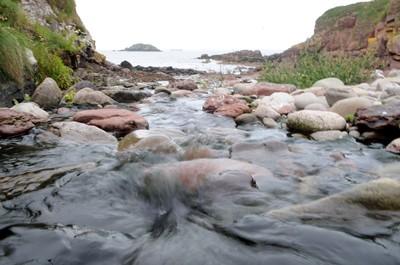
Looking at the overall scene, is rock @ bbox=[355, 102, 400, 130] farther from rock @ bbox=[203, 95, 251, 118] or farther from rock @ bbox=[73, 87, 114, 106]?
rock @ bbox=[73, 87, 114, 106]

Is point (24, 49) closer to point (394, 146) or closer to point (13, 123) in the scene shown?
point (13, 123)

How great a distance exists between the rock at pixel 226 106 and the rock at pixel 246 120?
1.64 feet

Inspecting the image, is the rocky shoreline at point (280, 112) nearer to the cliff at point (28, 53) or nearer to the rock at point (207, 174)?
the cliff at point (28, 53)

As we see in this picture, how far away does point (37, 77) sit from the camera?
8398 millimetres

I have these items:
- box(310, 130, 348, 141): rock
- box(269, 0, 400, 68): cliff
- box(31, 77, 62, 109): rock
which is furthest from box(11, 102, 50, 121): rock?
box(269, 0, 400, 68): cliff

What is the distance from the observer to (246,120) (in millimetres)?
6516

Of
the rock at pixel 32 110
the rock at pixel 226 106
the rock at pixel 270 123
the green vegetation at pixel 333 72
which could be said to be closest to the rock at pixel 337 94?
the rock at pixel 270 123

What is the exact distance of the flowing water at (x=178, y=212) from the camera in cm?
194

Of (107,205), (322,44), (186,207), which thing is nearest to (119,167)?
(107,205)

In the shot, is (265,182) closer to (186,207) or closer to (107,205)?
(186,207)

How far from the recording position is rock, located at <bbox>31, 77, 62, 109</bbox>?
287 inches

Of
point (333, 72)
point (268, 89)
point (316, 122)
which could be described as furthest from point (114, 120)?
point (333, 72)

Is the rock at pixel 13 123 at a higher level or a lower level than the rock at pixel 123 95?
higher

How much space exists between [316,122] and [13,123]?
15.8 feet
